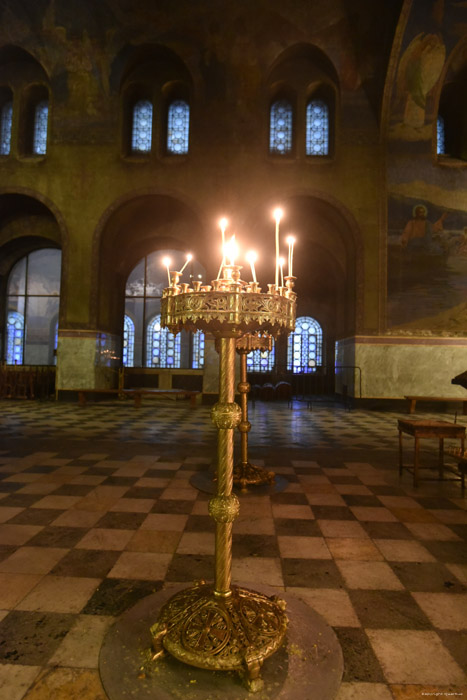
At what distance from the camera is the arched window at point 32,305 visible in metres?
18.8

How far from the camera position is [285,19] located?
42.5 ft

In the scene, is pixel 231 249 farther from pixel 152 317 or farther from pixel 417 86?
pixel 152 317

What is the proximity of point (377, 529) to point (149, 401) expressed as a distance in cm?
1227

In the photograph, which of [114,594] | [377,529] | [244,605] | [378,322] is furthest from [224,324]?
[378,322]

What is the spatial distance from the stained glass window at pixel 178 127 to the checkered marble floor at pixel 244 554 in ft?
40.5

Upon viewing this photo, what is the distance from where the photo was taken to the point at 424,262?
13539 mm

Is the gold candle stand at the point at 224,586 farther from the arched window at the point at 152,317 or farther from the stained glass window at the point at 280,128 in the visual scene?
the arched window at the point at 152,317

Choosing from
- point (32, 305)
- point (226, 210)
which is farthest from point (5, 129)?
point (226, 210)

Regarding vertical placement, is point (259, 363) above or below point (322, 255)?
below

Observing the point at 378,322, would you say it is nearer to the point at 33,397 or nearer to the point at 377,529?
the point at 377,529

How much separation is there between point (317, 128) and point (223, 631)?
52.8 ft

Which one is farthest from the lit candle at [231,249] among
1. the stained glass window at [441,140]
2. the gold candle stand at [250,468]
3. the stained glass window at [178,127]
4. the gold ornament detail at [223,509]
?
the stained glass window at [441,140]

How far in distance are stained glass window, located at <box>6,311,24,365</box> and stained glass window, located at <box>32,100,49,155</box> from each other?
743 centimetres

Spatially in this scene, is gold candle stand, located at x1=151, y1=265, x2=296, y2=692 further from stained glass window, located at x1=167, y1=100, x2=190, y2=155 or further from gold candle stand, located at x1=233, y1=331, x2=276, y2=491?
stained glass window, located at x1=167, y1=100, x2=190, y2=155
